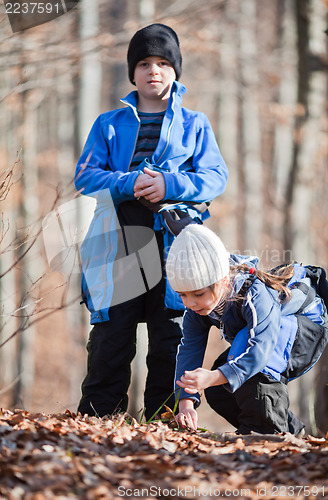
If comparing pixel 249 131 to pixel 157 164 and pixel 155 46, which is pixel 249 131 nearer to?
pixel 155 46

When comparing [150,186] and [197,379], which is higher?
[150,186]

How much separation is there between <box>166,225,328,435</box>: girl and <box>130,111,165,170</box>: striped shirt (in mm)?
797

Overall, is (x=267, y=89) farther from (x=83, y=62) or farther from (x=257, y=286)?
(x=257, y=286)

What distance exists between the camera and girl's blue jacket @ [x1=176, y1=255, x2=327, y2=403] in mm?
3072

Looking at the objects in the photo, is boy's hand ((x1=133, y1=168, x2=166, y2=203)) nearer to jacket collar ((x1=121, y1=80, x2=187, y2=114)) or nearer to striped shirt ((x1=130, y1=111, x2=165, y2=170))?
striped shirt ((x1=130, y1=111, x2=165, y2=170))

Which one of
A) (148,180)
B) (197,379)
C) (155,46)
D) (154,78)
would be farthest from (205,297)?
(155,46)

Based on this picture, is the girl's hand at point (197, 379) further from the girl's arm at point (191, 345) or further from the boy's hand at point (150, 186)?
the boy's hand at point (150, 186)

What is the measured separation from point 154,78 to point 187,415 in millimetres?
2037

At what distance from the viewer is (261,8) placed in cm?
2044

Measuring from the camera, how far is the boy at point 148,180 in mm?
3588

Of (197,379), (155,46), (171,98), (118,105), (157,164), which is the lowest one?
(197,379)

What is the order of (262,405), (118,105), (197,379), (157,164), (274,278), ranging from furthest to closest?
(118,105)
(157,164)
(274,278)
(262,405)
(197,379)

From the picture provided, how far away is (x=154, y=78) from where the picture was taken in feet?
12.4

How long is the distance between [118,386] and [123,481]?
1.49 metres
